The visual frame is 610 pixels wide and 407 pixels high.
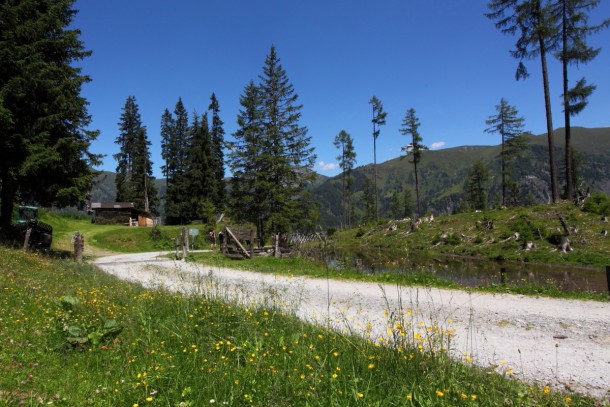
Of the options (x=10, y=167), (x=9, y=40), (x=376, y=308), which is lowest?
(x=376, y=308)

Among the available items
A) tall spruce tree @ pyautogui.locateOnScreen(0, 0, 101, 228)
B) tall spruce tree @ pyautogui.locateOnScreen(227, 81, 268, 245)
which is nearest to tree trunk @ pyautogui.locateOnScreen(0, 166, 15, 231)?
tall spruce tree @ pyautogui.locateOnScreen(0, 0, 101, 228)

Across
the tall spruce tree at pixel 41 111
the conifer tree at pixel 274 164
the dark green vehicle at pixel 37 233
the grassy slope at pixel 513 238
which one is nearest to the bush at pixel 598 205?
the grassy slope at pixel 513 238

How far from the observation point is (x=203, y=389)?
3.55 m

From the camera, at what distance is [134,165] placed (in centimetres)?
6284

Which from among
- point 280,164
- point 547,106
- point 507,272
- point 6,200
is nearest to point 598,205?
point 547,106

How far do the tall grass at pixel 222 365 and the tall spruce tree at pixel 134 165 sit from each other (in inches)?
2394

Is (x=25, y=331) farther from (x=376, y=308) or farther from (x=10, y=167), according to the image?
(x=10, y=167)

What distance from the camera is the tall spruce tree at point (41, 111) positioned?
1762 cm

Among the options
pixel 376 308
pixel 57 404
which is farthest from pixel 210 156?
pixel 57 404

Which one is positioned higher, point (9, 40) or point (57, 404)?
point (9, 40)

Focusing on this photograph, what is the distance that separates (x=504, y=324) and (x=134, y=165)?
6516cm

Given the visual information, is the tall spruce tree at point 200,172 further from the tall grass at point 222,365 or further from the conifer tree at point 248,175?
the tall grass at point 222,365

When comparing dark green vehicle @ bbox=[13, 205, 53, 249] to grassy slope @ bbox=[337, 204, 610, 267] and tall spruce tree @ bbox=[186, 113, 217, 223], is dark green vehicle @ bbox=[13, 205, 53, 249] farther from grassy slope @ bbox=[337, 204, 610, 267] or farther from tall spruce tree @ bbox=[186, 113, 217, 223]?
tall spruce tree @ bbox=[186, 113, 217, 223]

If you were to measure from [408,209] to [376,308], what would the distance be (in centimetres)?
10567
